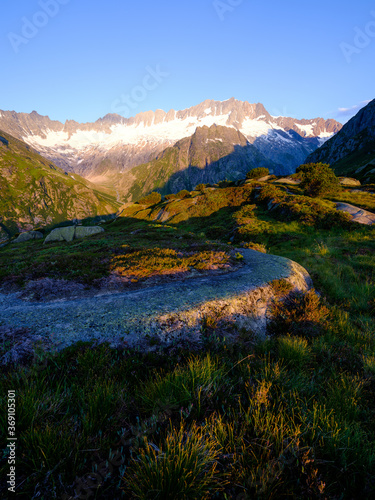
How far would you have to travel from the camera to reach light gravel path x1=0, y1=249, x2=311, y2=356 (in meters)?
5.29

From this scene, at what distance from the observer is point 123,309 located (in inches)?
252

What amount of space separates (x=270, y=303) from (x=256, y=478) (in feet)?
20.1

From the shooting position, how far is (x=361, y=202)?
1011 inches

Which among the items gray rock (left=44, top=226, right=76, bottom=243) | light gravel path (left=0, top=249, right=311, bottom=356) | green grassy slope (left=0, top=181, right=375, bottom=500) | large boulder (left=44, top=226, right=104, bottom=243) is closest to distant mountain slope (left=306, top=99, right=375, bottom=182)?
large boulder (left=44, top=226, right=104, bottom=243)

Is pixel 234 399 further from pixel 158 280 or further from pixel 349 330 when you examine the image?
pixel 158 280

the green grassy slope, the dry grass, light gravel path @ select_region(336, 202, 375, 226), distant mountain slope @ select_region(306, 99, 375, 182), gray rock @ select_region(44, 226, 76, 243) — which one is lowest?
the green grassy slope

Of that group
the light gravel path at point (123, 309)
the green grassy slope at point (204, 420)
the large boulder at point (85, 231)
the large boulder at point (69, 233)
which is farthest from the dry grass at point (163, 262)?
the large boulder at point (85, 231)

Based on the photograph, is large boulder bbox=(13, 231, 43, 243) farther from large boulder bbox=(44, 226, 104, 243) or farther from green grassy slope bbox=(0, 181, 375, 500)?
green grassy slope bbox=(0, 181, 375, 500)

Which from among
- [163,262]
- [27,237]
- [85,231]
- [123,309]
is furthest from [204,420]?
[27,237]

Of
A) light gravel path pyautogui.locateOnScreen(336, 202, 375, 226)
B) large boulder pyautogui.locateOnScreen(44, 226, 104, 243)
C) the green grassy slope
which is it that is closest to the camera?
the green grassy slope

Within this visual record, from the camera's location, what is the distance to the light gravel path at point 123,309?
5285 mm

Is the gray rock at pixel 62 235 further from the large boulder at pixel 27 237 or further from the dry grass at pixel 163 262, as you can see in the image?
the dry grass at pixel 163 262

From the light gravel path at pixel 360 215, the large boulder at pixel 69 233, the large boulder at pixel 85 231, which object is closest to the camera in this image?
the light gravel path at pixel 360 215

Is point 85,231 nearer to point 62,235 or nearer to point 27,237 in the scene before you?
point 62,235
